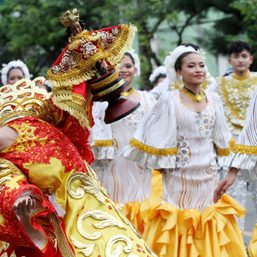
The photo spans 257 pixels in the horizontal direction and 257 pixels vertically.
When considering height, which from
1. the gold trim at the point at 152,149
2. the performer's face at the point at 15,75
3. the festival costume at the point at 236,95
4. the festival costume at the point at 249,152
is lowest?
the festival costume at the point at 236,95

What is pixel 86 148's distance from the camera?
17.9ft

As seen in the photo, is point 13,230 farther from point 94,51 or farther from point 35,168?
point 94,51

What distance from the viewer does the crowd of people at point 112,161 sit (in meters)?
5.06

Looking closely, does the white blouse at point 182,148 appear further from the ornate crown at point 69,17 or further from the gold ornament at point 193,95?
the ornate crown at point 69,17

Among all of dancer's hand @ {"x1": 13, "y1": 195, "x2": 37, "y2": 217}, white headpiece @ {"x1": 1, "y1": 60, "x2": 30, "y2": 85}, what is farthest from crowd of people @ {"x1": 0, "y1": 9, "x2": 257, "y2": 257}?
white headpiece @ {"x1": 1, "y1": 60, "x2": 30, "y2": 85}

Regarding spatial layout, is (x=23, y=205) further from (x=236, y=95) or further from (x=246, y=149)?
(x=236, y=95)

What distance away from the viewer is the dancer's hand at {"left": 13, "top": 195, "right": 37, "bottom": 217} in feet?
16.0

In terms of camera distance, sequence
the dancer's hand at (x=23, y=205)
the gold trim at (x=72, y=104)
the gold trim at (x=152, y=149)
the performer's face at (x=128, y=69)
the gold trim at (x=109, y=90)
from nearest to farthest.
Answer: the dancer's hand at (x=23, y=205) < the gold trim at (x=72, y=104) < the gold trim at (x=109, y=90) < the gold trim at (x=152, y=149) < the performer's face at (x=128, y=69)

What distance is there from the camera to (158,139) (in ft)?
23.7

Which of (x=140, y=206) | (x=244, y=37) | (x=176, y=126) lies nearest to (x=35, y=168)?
(x=176, y=126)

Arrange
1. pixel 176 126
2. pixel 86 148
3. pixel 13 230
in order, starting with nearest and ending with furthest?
pixel 13 230 < pixel 86 148 < pixel 176 126

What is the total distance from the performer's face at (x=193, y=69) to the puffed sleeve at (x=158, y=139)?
184 millimetres

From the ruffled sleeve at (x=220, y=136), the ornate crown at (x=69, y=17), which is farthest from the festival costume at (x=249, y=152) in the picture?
the ornate crown at (x=69, y=17)

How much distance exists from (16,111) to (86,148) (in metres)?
0.45
